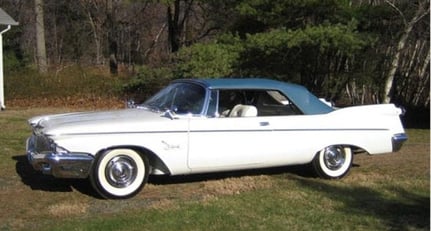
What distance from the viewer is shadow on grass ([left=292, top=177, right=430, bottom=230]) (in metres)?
6.42

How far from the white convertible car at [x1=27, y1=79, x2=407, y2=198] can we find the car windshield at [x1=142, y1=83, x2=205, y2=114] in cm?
1

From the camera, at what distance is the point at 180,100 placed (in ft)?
26.9

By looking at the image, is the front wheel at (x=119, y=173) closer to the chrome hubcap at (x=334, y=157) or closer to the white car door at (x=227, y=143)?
the white car door at (x=227, y=143)

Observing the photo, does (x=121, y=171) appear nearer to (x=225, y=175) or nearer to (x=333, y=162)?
(x=225, y=175)

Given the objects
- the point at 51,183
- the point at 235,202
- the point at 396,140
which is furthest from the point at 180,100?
the point at 396,140

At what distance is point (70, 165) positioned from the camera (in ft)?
23.3

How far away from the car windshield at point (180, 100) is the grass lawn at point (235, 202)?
3.04 ft

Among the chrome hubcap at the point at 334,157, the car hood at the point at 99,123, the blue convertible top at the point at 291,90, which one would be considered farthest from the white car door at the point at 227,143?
the chrome hubcap at the point at 334,157

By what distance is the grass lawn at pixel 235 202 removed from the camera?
6340 millimetres

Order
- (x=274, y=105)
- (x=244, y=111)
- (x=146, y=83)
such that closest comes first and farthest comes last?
(x=244, y=111)
(x=274, y=105)
(x=146, y=83)

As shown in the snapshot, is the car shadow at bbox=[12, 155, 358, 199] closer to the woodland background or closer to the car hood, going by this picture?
the car hood

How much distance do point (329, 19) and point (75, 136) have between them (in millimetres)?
12555

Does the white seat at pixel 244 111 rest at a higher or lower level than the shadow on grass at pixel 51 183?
higher

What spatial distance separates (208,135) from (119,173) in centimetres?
109
